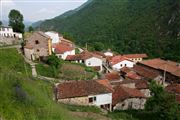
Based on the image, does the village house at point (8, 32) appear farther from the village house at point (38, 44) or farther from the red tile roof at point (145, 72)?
the red tile roof at point (145, 72)

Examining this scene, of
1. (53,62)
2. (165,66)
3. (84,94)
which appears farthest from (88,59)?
(165,66)

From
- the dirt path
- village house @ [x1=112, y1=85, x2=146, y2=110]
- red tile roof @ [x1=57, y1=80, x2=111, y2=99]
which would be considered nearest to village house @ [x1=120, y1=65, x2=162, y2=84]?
village house @ [x1=112, y1=85, x2=146, y2=110]

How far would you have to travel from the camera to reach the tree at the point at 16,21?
4901 cm

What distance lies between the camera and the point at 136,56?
67000 mm

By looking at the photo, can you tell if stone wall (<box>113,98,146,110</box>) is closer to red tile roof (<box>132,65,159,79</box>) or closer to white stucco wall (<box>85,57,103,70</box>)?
white stucco wall (<box>85,57,103,70</box>)

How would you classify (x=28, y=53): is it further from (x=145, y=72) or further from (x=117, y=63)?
(x=145, y=72)

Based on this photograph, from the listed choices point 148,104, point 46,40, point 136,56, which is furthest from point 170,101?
point 136,56

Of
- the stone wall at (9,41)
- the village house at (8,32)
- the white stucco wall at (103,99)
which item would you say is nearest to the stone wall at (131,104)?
the white stucco wall at (103,99)

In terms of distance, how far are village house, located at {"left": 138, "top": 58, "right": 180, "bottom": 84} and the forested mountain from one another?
15.5 metres

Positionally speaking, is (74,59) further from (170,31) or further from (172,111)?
(170,31)

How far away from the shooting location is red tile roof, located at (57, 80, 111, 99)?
A: 26609mm

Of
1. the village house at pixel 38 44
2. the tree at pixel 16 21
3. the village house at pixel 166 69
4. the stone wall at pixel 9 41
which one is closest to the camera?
the village house at pixel 38 44

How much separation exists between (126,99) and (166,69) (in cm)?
2353

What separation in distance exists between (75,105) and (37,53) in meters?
12.7
